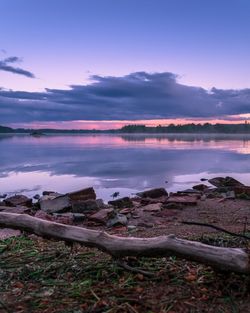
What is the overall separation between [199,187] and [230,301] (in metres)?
→ 12.4

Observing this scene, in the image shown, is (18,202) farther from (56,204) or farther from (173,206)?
(173,206)

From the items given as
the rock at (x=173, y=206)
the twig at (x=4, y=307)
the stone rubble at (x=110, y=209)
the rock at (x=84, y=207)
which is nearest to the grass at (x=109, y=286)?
the twig at (x=4, y=307)

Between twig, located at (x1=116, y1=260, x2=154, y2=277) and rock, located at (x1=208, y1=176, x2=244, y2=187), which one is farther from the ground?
twig, located at (x1=116, y1=260, x2=154, y2=277)

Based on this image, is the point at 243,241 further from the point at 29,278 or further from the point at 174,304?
the point at 29,278

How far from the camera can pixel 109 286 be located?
3777 mm

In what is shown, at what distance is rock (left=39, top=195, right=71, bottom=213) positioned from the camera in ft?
35.1

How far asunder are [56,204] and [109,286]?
736 centimetres

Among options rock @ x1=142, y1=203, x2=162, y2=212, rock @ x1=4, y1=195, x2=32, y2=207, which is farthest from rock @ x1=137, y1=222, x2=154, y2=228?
rock @ x1=4, y1=195, x2=32, y2=207

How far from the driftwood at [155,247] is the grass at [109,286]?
0.17 meters

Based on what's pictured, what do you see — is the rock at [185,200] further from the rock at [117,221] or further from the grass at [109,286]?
the grass at [109,286]

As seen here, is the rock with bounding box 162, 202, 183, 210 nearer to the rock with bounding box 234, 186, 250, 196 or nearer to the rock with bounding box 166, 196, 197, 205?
the rock with bounding box 166, 196, 197, 205

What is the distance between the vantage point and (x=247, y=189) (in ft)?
39.5

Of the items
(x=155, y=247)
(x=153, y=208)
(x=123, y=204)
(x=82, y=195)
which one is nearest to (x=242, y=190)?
(x=153, y=208)

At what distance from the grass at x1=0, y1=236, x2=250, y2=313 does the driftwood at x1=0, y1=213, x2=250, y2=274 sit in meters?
0.17
